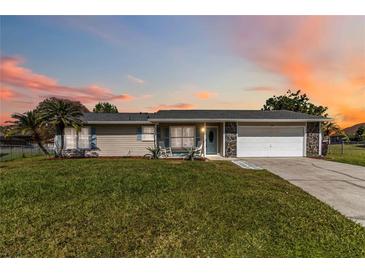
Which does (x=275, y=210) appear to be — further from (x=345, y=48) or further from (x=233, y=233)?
(x=345, y=48)

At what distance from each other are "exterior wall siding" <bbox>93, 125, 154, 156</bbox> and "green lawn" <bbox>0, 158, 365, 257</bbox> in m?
8.29

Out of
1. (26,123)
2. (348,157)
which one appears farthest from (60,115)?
(348,157)

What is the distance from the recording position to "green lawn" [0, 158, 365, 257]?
320 centimetres

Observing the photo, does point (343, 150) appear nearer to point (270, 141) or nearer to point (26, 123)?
point (270, 141)

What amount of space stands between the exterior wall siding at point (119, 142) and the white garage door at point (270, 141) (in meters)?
6.47

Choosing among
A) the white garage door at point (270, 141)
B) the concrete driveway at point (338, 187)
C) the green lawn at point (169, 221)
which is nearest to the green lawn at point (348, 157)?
the white garage door at point (270, 141)

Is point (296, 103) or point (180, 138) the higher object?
point (296, 103)

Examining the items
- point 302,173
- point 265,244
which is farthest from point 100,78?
point 265,244

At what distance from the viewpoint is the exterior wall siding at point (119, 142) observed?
15070 mm

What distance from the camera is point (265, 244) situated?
3311mm

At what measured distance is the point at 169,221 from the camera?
13.4 ft

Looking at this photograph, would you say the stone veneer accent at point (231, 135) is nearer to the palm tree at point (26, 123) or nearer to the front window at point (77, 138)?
the front window at point (77, 138)

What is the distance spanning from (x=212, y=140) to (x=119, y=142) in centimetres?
668

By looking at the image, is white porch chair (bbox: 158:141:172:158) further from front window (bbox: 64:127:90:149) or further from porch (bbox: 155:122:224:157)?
front window (bbox: 64:127:90:149)
